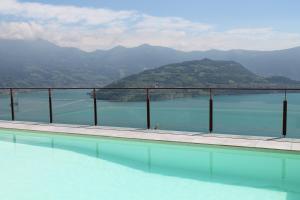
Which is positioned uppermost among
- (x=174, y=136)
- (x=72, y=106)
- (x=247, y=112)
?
(x=72, y=106)

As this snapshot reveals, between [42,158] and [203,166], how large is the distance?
8.39ft

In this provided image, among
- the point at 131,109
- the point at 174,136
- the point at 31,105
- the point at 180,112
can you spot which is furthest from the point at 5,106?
the point at 180,112

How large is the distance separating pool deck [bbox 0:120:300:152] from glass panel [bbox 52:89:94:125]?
1022 millimetres

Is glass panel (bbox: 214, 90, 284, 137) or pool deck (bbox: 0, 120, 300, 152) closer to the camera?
pool deck (bbox: 0, 120, 300, 152)

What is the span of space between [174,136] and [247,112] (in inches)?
291

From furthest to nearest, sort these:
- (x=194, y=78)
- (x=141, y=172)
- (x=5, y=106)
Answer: (x=194, y=78), (x=5, y=106), (x=141, y=172)

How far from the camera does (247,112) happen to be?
12227 mm

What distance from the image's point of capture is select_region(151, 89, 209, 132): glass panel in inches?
328

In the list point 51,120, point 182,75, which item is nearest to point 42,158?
point 51,120

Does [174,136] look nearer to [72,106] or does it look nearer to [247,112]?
[72,106]

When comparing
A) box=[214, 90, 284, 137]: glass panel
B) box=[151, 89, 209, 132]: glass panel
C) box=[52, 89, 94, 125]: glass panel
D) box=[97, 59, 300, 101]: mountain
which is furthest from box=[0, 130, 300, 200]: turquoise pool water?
box=[97, 59, 300, 101]: mountain

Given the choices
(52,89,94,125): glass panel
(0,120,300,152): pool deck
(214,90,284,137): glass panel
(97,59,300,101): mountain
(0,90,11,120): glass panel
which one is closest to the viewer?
(0,120,300,152): pool deck

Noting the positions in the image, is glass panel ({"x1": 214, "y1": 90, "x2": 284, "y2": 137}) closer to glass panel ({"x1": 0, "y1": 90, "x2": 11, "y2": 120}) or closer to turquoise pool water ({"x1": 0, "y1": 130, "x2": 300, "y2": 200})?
turquoise pool water ({"x1": 0, "y1": 130, "x2": 300, "y2": 200})

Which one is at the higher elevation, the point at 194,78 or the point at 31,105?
the point at 194,78
